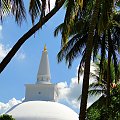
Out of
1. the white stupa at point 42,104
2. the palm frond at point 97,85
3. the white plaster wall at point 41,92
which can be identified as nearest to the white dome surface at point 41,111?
the white stupa at point 42,104

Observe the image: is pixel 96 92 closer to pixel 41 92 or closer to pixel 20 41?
pixel 20 41

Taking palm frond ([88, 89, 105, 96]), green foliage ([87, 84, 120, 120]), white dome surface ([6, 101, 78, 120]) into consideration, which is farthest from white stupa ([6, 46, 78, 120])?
green foliage ([87, 84, 120, 120])

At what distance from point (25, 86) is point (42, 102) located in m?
6.47

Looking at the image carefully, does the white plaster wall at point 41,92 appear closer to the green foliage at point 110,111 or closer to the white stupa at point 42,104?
the white stupa at point 42,104

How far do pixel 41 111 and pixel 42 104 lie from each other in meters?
2.19

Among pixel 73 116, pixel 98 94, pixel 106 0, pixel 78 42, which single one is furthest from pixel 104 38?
pixel 73 116

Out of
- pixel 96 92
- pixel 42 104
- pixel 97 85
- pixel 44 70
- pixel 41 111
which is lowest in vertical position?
pixel 96 92

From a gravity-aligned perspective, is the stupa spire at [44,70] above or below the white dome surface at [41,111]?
above

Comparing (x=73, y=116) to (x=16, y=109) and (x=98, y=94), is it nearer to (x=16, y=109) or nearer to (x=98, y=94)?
(x=16, y=109)

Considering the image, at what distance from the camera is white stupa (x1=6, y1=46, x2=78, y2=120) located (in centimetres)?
5206

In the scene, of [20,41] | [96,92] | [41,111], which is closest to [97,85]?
[96,92]

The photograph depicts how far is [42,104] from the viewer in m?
55.4

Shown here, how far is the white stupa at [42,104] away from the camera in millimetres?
52062

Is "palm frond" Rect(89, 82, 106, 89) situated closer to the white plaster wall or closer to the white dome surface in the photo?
the white dome surface
